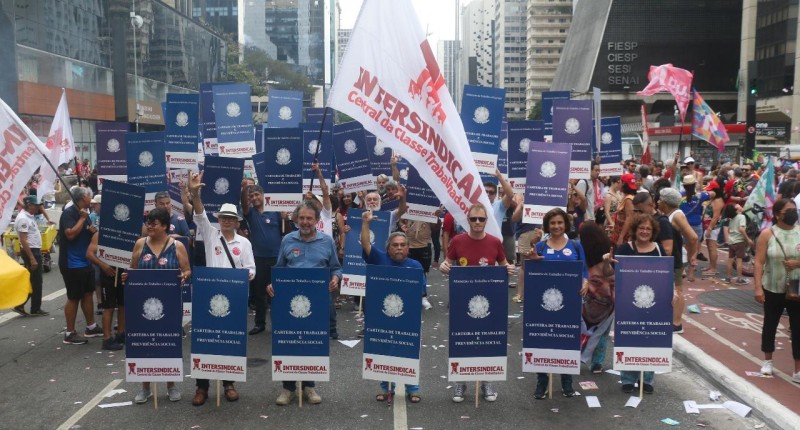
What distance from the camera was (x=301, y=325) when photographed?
7238 mm

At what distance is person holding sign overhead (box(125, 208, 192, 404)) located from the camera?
25.0ft

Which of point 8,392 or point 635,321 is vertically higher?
point 635,321

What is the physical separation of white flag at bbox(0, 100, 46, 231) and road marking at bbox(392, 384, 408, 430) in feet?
14.1

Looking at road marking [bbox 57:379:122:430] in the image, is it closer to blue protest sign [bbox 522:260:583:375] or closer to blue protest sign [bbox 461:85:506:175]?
blue protest sign [bbox 522:260:583:375]

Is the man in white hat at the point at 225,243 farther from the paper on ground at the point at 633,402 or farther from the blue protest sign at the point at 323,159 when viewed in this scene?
the blue protest sign at the point at 323,159

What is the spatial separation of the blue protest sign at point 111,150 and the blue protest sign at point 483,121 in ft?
18.4

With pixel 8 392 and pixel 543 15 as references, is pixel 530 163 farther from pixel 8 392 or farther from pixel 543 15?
pixel 543 15

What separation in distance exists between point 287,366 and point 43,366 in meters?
3.27

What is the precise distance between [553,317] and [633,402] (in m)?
1.04

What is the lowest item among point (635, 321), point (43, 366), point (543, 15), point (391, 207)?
point (43, 366)

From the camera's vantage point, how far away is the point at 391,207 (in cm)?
1214

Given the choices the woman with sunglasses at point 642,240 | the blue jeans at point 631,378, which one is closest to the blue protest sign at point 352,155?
the woman with sunglasses at point 642,240

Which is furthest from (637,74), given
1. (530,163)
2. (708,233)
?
(530,163)

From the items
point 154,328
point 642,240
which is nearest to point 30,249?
point 154,328
